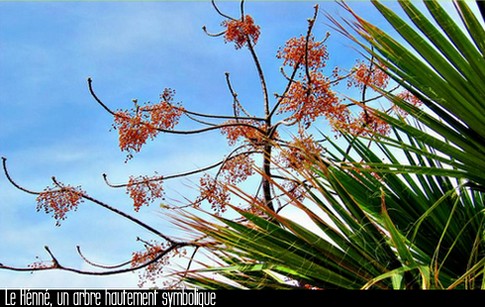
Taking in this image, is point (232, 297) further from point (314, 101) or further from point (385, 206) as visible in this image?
point (314, 101)

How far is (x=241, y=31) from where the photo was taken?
217 inches

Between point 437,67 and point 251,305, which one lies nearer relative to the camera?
point 251,305

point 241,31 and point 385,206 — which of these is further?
point 241,31

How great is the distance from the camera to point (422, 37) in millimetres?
2336

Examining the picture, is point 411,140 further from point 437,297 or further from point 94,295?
point 94,295

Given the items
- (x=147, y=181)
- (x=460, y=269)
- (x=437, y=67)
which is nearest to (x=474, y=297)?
(x=460, y=269)

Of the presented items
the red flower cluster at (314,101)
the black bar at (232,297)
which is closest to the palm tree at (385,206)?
the black bar at (232,297)

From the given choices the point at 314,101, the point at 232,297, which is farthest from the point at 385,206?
the point at 314,101

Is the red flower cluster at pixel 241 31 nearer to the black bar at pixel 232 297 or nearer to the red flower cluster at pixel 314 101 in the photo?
the red flower cluster at pixel 314 101

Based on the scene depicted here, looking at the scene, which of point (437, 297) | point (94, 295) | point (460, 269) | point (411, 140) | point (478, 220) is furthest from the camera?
point (411, 140)

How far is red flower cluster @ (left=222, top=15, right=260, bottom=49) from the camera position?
5.50m

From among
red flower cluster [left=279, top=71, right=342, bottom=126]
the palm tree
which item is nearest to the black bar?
the palm tree

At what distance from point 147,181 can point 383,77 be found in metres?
2.47

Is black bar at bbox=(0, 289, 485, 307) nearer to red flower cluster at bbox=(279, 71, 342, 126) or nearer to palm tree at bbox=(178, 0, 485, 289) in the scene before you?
palm tree at bbox=(178, 0, 485, 289)
